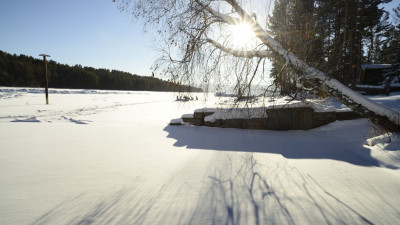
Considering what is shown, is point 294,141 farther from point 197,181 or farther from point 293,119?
point 197,181

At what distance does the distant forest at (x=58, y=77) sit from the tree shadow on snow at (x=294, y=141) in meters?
24.0

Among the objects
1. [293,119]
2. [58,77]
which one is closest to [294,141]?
[293,119]

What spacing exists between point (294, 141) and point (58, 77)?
61233 mm

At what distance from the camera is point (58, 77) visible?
48.5m

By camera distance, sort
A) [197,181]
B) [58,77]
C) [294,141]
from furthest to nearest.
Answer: [58,77]
[294,141]
[197,181]

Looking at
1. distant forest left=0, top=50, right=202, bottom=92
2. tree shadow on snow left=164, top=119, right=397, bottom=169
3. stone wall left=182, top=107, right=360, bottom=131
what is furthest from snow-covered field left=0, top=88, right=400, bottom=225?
distant forest left=0, top=50, right=202, bottom=92

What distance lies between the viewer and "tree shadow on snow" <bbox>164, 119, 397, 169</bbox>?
3617 millimetres

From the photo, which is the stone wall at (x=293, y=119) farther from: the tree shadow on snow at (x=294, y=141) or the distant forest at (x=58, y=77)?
the distant forest at (x=58, y=77)

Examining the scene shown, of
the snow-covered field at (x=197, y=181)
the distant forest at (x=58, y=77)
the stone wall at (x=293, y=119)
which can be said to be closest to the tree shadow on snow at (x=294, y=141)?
the snow-covered field at (x=197, y=181)

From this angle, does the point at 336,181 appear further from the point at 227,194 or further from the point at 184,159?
the point at 184,159

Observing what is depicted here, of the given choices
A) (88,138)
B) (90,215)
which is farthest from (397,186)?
(88,138)

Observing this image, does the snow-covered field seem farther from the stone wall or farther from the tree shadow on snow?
the stone wall

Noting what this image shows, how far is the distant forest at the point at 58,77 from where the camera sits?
3956cm

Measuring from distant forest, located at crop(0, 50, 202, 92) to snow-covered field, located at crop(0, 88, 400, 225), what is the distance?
2539 centimetres
